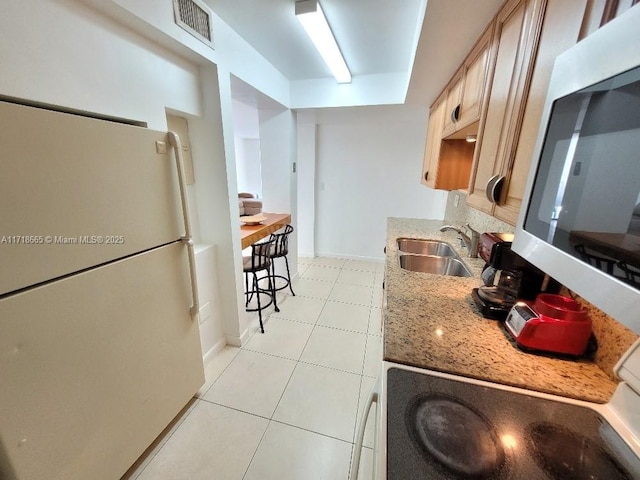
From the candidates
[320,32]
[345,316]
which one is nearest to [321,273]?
[345,316]

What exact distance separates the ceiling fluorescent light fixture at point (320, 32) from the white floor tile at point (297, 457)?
257 cm

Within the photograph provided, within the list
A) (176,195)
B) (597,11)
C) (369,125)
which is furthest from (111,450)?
(369,125)

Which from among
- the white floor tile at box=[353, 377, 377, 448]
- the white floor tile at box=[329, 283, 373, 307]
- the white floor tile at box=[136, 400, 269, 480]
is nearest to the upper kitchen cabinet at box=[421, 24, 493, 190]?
the white floor tile at box=[329, 283, 373, 307]

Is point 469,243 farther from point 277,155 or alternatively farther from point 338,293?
point 277,155

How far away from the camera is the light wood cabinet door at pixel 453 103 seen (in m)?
1.63

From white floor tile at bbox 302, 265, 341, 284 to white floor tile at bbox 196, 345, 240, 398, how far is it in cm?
164

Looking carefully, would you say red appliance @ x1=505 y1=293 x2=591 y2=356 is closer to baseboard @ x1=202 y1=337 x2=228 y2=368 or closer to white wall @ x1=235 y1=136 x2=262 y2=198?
baseboard @ x1=202 y1=337 x2=228 y2=368

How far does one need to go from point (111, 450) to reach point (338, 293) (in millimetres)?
2408

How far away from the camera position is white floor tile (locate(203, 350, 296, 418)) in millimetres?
1672

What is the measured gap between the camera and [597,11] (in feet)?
1.78

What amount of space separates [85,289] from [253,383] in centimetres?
131

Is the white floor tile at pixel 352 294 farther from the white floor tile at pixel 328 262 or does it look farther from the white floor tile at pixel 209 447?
the white floor tile at pixel 209 447

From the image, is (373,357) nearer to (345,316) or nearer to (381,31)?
(345,316)

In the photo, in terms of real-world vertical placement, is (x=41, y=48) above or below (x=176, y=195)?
above
